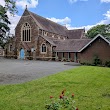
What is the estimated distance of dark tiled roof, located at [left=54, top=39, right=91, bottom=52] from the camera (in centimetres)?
4322

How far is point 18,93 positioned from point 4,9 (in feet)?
17.5

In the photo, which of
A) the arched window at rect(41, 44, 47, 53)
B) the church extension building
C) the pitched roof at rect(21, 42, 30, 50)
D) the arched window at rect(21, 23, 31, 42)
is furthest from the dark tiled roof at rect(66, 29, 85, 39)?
the pitched roof at rect(21, 42, 30, 50)

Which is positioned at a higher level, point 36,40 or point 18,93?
point 36,40

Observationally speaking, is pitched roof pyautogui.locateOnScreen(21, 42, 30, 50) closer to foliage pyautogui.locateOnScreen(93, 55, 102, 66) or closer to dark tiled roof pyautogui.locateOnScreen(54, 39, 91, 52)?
dark tiled roof pyautogui.locateOnScreen(54, 39, 91, 52)

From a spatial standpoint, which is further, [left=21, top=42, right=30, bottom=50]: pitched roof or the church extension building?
[left=21, top=42, right=30, bottom=50]: pitched roof

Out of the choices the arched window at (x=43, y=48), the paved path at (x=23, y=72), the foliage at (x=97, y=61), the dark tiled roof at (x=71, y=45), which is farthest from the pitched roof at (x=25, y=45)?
the paved path at (x=23, y=72)

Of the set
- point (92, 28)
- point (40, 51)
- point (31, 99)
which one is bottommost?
point (31, 99)

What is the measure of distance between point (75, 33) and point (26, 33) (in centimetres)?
1806

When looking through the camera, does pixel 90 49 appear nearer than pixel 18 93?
No

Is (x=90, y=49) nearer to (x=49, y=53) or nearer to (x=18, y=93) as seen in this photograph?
(x=49, y=53)

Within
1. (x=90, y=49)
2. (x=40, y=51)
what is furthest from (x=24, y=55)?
(x=90, y=49)

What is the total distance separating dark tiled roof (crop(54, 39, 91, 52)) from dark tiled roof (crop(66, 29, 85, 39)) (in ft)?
46.5

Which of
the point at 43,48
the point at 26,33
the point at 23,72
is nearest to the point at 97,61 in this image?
the point at 43,48

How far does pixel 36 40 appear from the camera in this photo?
47.4 m
